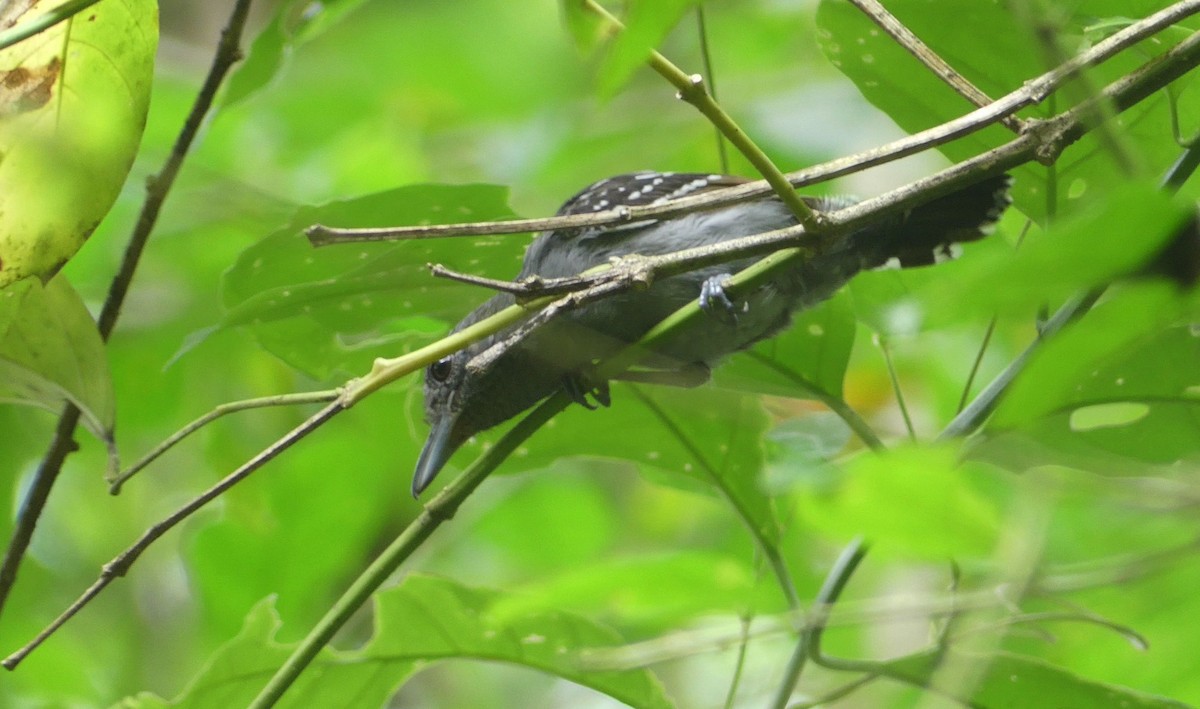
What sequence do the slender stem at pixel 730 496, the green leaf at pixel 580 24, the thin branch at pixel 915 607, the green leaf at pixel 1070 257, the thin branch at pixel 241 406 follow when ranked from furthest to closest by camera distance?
the slender stem at pixel 730 496 → the thin branch at pixel 241 406 → the green leaf at pixel 580 24 → the thin branch at pixel 915 607 → the green leaf at pixel 1070 257

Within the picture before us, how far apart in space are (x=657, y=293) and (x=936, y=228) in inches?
25.3

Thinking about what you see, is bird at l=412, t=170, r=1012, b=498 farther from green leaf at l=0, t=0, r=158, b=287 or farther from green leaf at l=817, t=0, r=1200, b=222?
green leaf at l=0, t=0, r=158, b=287

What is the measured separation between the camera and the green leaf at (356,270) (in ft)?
6.55

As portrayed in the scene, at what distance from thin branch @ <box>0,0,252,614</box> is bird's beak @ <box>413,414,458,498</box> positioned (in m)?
0.72

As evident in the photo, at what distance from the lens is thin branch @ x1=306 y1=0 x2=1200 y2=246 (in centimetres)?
136

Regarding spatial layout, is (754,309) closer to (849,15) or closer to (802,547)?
(849,15)

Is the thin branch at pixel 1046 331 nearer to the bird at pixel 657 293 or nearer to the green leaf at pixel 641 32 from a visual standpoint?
the bird at pixel 657 293

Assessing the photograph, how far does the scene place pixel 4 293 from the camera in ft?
5.44

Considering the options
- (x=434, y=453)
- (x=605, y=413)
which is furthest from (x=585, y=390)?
(x=434, y=453)

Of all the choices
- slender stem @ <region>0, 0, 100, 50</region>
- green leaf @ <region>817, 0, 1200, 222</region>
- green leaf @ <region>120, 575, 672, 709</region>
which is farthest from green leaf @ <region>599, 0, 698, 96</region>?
green leaf @ <region>120, 575, 672, 709</region>

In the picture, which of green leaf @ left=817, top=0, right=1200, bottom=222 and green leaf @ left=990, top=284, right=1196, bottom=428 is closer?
green leaf @ left=990, top=284, right=1196, bottom=428

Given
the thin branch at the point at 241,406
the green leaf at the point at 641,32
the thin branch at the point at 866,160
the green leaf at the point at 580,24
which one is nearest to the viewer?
the green leaf at the point at 641,32

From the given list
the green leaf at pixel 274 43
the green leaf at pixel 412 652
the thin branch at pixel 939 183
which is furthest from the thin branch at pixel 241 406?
the green leaf at pixel 274 43

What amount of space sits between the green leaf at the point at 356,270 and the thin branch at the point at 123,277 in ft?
0.60
